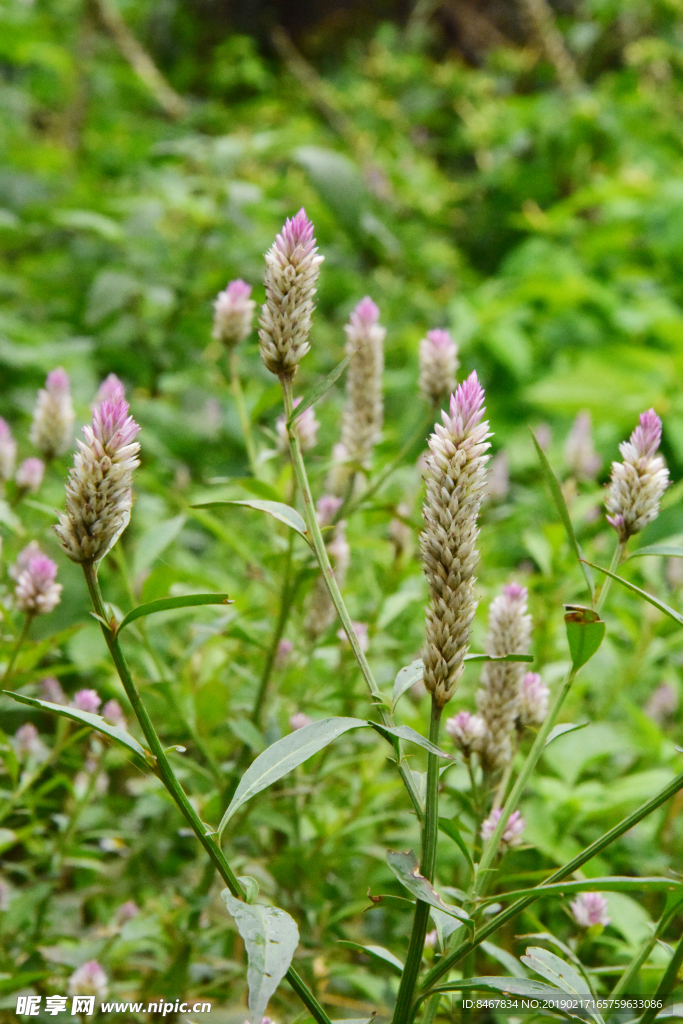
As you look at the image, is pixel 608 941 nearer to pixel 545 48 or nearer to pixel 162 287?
pixel 162 287

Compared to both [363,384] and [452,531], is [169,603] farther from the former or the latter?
[363,384]

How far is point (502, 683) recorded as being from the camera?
720mm

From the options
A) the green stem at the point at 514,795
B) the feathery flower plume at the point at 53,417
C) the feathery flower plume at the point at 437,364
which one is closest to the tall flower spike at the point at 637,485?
the green stem at the point at 514,795

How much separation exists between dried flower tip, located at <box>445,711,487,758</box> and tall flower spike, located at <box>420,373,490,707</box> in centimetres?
18

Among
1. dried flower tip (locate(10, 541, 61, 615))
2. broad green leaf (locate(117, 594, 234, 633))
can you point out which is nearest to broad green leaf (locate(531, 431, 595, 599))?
broad green leaf (locate(117, 594, 234, 633))

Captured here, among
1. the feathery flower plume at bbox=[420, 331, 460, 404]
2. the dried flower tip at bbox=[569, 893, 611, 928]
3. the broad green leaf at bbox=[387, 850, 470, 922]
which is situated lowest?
the dried flower tip at bbox=[569, 893, 611, 928]

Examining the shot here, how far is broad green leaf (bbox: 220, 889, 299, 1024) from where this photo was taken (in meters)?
0.45

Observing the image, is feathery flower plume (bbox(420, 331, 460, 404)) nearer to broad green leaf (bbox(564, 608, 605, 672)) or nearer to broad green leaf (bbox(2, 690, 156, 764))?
broad green leaf (bbox(564, 608, 605, 672))

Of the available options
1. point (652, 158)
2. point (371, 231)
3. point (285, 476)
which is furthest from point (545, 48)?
point (285, 476)

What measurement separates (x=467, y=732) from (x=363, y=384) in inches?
16.9

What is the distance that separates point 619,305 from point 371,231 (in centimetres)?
106

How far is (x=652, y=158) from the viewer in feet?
13.8

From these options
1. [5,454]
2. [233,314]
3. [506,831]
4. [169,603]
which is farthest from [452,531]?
[5,454]

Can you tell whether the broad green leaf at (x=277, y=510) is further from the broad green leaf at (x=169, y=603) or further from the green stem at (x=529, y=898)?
the green stem at (x=529, y=898)
